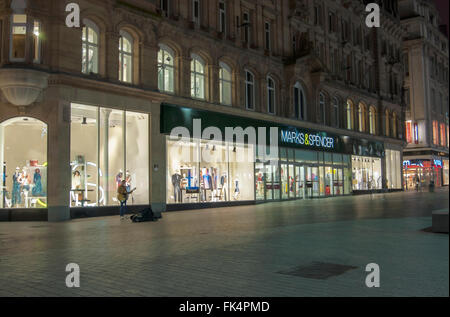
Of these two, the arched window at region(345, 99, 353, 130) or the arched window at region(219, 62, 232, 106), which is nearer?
the arched window at region(219, 62, 232, 106)

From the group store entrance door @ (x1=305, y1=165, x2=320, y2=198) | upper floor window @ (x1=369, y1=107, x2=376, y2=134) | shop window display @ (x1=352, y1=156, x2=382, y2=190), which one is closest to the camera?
store entrance door @ (x1=305, y1=165, x2=320, y2=198)

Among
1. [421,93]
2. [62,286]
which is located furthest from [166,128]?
[421,93]

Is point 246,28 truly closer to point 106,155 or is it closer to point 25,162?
point 106,155

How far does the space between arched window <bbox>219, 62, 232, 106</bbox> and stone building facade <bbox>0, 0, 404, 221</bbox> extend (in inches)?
3.9

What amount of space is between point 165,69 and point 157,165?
5.29 metres

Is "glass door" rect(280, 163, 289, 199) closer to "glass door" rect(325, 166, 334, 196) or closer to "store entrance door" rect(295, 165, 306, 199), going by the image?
"store entrance door" rect(295, 165, 306, 199)

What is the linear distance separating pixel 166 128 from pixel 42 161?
6.52 metres

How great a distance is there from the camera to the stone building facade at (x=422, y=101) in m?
61.9

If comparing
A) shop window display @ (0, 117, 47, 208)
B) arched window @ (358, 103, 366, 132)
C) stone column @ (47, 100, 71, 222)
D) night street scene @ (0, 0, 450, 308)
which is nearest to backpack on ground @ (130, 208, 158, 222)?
night street scene @ (0, 0, 450, 308)

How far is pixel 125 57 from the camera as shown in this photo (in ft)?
76.4

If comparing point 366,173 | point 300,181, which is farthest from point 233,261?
point 366,173

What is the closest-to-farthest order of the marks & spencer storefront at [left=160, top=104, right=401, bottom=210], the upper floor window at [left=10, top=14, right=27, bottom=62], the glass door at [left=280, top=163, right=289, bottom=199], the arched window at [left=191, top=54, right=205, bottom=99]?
the upper floor window at [left=10, top=14, right=27, bottom=62], the marks & spencer storefront at [left=160, top=104, right=401, bottom=210], the arched window at [left=191, top=54, right=205, bottom=99], the glass door at [left=280, top=163, right=289, bottom=199]

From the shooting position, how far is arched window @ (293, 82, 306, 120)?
3553 cm

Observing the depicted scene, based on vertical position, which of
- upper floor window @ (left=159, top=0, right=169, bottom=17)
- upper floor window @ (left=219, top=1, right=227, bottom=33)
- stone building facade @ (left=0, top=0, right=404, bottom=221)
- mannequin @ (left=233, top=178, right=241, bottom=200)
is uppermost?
upper floor window @ (left=219, top=1, right=227, bottom=33)
